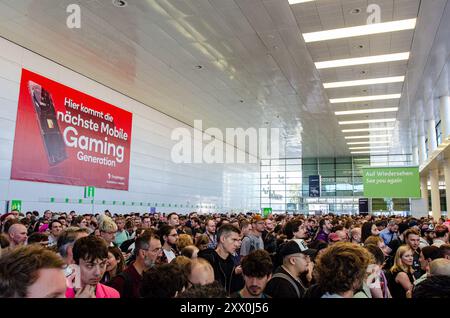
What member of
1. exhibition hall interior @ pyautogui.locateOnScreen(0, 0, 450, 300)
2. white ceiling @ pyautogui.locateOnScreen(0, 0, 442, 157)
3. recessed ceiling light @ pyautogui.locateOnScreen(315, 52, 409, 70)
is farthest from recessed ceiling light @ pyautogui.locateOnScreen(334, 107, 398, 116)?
recessed ceiling light @ pyautogui.locateOnScreen(315, 52, 409, 70)

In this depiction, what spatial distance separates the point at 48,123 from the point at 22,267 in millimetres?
13845

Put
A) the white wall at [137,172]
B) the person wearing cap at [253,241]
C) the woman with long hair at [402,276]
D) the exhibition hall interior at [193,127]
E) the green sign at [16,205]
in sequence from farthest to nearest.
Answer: the white wall at [137,172]
the green sign at [16,205]
the person wearing cap at [253,241]
the woman with long hair at [402,276]
the exhibition hall interior at [193,127]

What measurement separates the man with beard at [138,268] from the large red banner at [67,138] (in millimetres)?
11011

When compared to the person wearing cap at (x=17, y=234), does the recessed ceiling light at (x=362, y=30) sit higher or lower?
higher

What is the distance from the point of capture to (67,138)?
15.3 metres

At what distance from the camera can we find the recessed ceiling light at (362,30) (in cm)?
1102

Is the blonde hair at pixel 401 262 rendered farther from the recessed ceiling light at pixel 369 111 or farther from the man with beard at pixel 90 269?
the recessed ceiling light at pixel 369 111

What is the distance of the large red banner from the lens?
1356cm

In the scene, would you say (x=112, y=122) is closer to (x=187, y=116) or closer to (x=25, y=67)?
(x=25, y=67)

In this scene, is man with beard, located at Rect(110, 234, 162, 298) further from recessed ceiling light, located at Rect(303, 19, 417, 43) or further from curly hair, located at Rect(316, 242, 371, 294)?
recessed ceiling light, located at Rect(303, 19, 417, 43)

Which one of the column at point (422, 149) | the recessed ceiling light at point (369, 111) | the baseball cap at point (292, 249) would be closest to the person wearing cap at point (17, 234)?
the baseball cap at point (292, 249)

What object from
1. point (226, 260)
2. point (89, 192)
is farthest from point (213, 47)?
point (226, 260)

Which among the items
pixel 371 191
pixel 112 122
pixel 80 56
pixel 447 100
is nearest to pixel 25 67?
pixel 80 56

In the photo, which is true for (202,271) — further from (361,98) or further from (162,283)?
(361,98)
